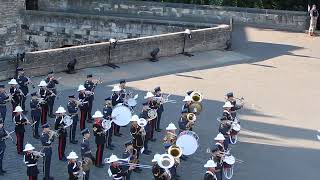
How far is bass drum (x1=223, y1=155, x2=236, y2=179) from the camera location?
1571 centimetres

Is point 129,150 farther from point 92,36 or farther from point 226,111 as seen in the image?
point 92,36

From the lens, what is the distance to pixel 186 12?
31.9 m

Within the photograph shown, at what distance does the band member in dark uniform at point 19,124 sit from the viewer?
17.2 m

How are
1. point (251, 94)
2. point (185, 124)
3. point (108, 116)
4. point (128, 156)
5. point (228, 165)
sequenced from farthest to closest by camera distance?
point (251, 94) < point (185, 124) < point (108, 116) < point (228, 165) < point (128, 156)

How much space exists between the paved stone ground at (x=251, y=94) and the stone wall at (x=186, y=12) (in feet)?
2.42

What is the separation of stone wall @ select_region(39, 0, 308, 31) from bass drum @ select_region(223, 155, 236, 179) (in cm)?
1591

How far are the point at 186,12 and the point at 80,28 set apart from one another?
192 inches

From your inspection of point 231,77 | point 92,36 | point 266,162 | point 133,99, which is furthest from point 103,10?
point 266,162

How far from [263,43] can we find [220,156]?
14.3m

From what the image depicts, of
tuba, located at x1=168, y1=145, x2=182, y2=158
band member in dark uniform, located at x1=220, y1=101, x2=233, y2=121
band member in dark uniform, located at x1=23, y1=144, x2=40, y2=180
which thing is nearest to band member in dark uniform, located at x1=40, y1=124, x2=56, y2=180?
band member in dark uniform, located at x1=23, y1=144, x2=40, y2=180

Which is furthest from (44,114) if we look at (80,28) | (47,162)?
(80,28)

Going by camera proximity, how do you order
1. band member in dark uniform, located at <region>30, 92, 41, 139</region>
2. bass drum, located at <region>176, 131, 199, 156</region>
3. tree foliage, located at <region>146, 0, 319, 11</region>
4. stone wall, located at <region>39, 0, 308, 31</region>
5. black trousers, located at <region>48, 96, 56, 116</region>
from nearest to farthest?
bass drum, located at <region>176, 131, 199, 156</region>, band member in dark uniform, located at <region>30, 92, 41, 139</region>, black trousers, located at <region>48, 96, 56, 116</region>, stone wall, located at <region>39, 0, 308, 31</region>, tree foliage, located at <region>146, 0, 319, 11</region>

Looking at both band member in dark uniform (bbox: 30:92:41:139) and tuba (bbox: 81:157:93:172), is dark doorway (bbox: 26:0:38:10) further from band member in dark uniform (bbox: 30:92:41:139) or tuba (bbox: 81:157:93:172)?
tuba (bbox: 81:157:93:172)

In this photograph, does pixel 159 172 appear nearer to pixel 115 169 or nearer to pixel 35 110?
pixel 115 169
